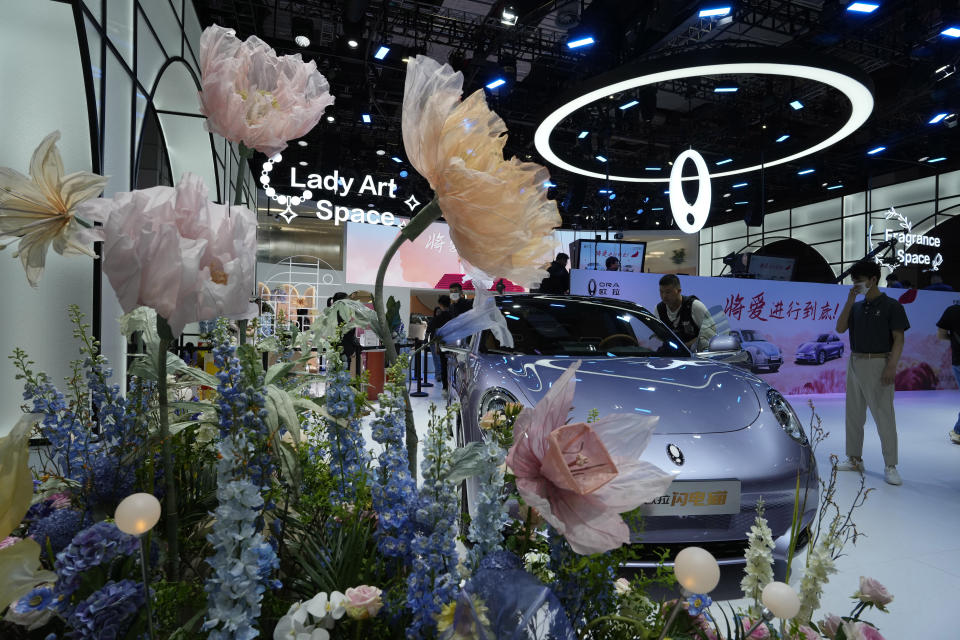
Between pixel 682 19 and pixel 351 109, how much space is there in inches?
349

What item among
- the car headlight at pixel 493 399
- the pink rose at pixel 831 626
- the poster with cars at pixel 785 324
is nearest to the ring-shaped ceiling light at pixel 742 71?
the poster with cars at pixel 785 324

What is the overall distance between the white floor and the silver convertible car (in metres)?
0.30

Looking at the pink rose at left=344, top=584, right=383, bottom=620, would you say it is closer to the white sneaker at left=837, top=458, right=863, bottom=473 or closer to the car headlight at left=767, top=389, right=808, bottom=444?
A: the car headlight at left=767, top=389, right=808, bottom=444

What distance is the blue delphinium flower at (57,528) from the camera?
0.48 metres

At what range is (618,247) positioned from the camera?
8.59 m

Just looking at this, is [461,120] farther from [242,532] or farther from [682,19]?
[682,19]

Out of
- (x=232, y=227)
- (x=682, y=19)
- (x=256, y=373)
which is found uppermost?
(x=682, y=19)

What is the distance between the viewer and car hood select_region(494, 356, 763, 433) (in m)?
2.12

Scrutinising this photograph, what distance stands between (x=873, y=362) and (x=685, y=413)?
279 cm

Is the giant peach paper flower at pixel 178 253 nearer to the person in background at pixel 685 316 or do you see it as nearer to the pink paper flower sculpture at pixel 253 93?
the pink paper flower sculpture at pixel 253 93

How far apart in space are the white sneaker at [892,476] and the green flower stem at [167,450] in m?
4.56

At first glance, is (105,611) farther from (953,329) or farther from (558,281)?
(953,329)

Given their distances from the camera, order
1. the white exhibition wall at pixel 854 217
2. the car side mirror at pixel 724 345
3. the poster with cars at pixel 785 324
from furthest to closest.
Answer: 1. the white exhibition wall at pixel 854 217
2. the poster with cars at pixel 785 324
3. the car side mirror at pixel 724 345

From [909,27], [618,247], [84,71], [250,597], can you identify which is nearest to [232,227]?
[250,597]
